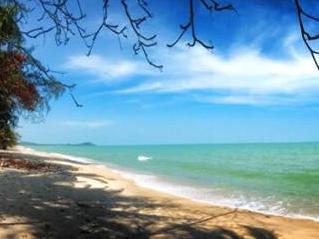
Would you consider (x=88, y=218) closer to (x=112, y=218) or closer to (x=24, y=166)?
(x=112, y=218)

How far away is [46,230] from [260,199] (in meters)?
11.5

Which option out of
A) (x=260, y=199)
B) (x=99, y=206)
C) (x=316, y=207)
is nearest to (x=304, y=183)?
(x=260, y=199)

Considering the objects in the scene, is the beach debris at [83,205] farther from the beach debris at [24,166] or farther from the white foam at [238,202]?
the beach debris at [24,166]

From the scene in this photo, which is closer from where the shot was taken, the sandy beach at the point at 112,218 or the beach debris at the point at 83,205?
the sandy beach at the point at 112,218

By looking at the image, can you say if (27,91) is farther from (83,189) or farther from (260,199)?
(260,199)

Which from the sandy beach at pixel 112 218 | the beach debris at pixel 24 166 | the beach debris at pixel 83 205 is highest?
the beach debris at pixel 24 166

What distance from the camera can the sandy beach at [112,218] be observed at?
870 centimetres

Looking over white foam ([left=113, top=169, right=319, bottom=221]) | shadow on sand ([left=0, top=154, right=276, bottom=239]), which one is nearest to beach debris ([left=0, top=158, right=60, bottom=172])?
white foam ([left=113, top=169, right=319, bottom=221])

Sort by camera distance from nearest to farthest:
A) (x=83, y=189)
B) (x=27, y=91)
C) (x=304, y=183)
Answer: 1. (x=83, y=189)
2. (x=27, y=91)
3. (x=304, y=183)

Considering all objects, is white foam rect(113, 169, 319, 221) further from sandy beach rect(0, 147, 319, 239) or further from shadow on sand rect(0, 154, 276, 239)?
shadow on sand rect(0, 154, 276, 239)

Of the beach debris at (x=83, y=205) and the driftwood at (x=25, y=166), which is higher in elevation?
the driftwood at (x=25, y=166)

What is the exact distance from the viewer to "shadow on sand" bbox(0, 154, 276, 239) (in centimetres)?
869

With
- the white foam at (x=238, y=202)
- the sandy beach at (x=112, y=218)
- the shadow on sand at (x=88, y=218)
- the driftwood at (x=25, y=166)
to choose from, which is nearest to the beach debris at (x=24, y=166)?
the driftwood at (x=25, y=166)

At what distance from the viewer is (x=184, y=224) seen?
10.0 metres
